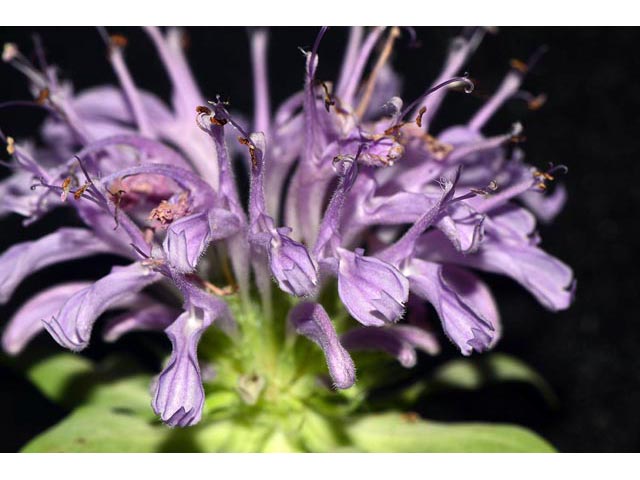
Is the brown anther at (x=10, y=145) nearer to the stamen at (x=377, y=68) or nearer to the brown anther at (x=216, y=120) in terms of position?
the brown anther at (x=216, y=120)

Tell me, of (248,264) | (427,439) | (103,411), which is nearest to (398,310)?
(248,264)

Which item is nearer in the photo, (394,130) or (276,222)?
(394,130)

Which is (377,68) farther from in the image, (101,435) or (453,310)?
(101,435)

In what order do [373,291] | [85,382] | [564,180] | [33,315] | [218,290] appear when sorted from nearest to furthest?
[373,291] < [218,290] < [33,315] < [85,382] < [564,180]

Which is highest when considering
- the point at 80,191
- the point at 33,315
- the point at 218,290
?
the point at 80,191

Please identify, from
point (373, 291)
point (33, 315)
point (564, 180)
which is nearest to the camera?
point (373, 291)

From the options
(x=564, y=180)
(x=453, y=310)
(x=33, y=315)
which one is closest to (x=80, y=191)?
(x=33, y=315)
